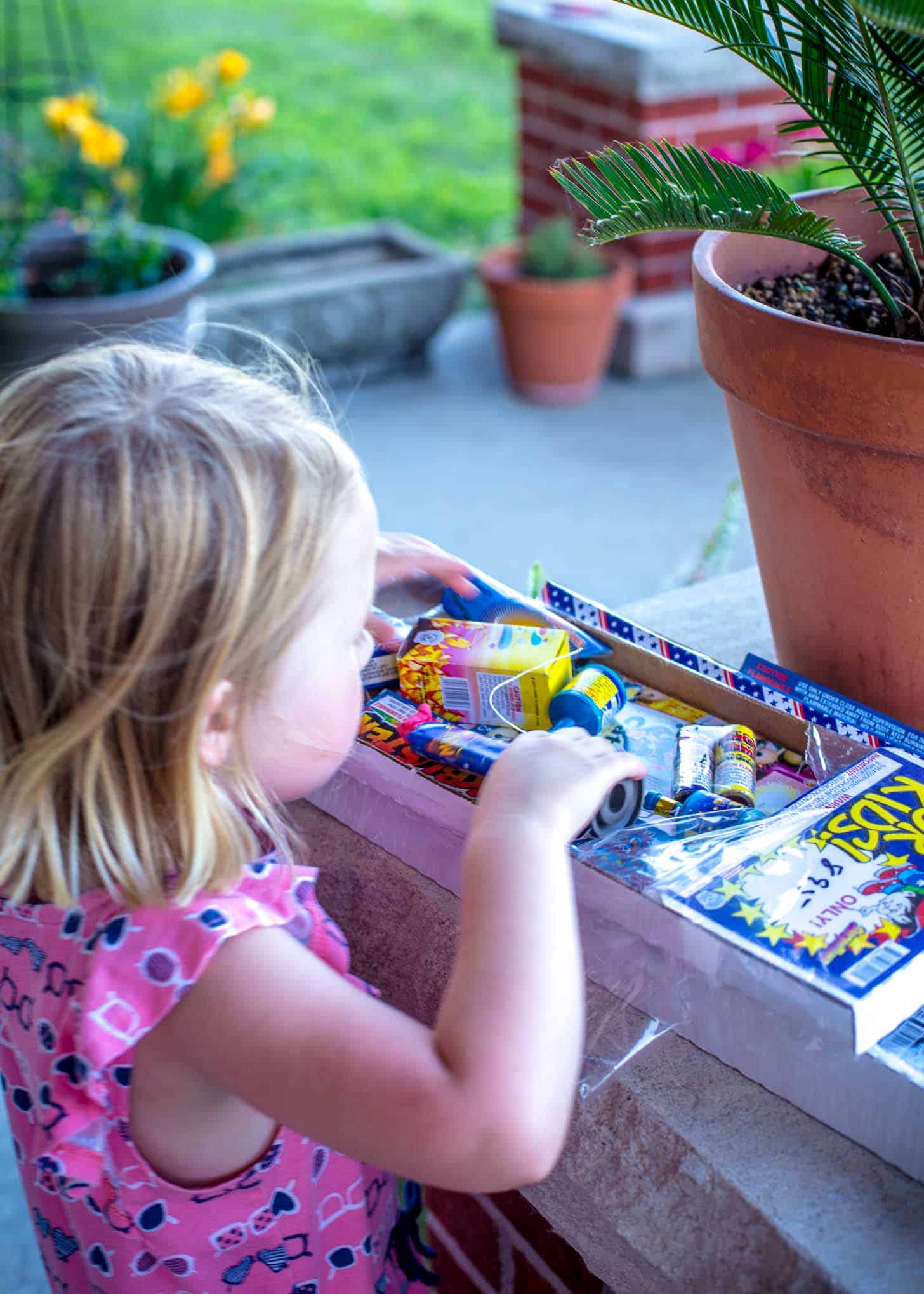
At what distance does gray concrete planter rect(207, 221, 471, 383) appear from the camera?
340cm

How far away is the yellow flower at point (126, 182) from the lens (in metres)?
3.60

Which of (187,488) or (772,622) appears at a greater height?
(187,488)

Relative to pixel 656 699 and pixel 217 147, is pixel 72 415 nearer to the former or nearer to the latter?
pixel 656 699

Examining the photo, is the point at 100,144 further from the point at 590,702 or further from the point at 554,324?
the point at 590,702

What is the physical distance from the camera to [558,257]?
336cm

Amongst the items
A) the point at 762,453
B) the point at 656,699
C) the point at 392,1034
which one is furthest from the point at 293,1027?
the point at 762,453

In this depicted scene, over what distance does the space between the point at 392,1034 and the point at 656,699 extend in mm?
402

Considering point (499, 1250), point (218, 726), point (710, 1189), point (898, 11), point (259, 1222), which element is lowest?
point (499, 1250)

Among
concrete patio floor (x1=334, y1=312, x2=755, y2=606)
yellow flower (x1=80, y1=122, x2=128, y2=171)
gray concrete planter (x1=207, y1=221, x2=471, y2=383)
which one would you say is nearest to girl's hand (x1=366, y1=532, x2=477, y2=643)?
concrete patio floor (x1=334, y1=312, x2=755, y2=606)

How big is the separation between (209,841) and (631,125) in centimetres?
313

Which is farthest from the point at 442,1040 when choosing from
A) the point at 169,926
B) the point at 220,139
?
the point at 220,139

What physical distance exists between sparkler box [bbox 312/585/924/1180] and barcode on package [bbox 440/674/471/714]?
0.20 ft

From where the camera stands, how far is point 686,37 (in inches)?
130

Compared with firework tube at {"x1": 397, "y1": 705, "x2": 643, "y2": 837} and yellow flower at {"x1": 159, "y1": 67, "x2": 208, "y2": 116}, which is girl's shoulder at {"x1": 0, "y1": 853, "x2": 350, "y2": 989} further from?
yellow flower at {"x1": 159, "y1": 67, "x2": 208, "y2": 116}
